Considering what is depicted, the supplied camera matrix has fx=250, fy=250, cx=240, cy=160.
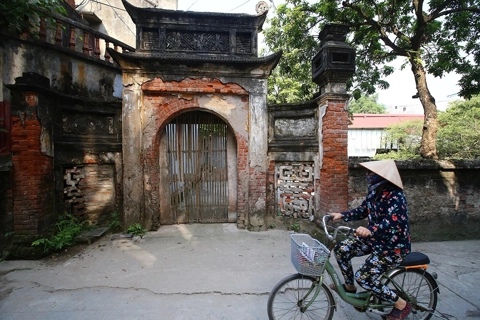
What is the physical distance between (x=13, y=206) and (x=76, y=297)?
7.51 ft

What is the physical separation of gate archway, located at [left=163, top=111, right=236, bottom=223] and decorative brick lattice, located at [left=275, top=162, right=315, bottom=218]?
4.16 ft

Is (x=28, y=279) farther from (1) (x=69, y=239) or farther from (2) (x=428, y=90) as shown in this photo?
(2) (x=428, y=90)

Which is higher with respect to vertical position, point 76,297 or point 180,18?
point 180,18

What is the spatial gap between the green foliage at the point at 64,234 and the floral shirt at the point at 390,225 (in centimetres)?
489

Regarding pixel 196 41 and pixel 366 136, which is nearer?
pixel 196 41

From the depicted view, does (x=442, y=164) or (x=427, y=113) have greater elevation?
(x=427, y=113)

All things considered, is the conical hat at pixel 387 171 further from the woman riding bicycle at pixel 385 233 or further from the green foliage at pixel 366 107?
the green foliage at pixel 366 107

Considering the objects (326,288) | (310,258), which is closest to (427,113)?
(326,288)

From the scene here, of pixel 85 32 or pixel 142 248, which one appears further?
pixel 85 32

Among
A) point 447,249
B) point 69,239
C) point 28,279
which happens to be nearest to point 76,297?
point 28,279

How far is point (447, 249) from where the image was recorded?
4.54 m

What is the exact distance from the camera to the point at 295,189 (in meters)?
→ 5.48

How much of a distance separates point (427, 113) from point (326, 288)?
8464 mm

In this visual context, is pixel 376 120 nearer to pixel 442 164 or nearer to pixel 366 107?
pixel 442 164
